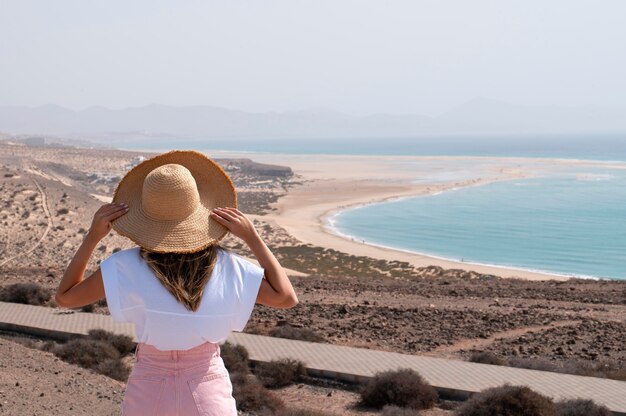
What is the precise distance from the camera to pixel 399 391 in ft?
31.0

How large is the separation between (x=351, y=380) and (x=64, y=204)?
3033cm

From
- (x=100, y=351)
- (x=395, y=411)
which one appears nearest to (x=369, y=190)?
(x=100, y=351)

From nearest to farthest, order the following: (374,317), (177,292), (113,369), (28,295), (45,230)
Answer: (177,292), (113,369), (374,317), (28,295), (45,230)

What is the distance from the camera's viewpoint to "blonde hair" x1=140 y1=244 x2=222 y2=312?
2.60m

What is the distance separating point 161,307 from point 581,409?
6.97 metres

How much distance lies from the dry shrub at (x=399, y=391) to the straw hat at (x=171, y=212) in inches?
277

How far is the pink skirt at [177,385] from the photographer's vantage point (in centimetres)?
264

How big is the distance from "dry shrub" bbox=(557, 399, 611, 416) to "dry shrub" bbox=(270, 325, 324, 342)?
5.31 meters

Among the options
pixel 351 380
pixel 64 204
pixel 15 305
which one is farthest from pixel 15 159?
pixel 351 380

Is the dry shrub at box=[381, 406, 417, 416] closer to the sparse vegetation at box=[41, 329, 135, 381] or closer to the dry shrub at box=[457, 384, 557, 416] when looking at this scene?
the dry shrub at box=[457, 384, 557, 416]

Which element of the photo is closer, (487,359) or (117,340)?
(117,340)

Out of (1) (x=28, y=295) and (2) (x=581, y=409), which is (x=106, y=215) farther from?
(1) (x=28, y=295)

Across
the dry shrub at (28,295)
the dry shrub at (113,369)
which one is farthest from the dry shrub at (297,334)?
the dry shrub at (28,295)

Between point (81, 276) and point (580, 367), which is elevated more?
point (81, 276)
